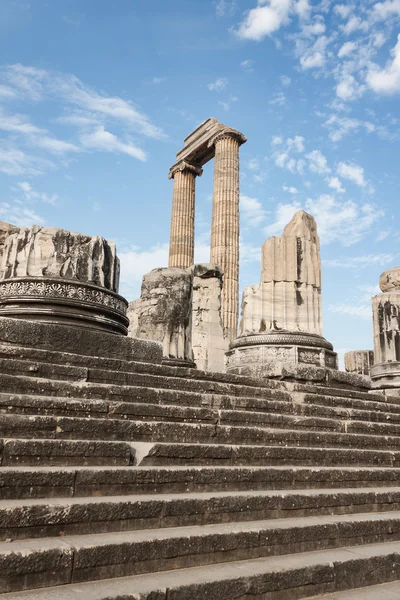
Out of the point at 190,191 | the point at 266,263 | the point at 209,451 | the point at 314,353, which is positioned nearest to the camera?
the point at 209,451

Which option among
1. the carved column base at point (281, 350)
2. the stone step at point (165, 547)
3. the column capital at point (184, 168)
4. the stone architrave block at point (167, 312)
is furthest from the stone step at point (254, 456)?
the column capital at point (184, 168)

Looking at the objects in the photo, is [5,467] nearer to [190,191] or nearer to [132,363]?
[132,363]

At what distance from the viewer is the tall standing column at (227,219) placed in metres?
22.2

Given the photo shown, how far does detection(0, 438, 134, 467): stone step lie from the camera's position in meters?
2.85

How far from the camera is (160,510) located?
280cm

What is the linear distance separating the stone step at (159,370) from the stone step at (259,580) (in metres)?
2.25

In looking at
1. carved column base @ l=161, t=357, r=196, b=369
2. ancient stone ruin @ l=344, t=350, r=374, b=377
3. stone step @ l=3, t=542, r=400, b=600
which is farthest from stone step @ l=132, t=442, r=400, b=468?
ancient stone ruin @ l=344, t=350, r=374, b=377

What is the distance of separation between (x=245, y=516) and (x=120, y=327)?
3.59 meters

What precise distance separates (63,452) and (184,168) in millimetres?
25429

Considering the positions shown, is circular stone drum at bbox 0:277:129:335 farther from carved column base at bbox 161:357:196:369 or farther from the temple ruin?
the temple ruin

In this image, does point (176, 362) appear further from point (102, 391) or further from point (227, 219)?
point (227, 219)

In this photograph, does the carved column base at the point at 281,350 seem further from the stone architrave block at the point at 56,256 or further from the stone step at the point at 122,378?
the stone architrave block at the point at 56,256

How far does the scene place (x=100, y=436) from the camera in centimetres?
341

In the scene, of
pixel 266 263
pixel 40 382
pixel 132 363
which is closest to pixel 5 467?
pixel 40 382
